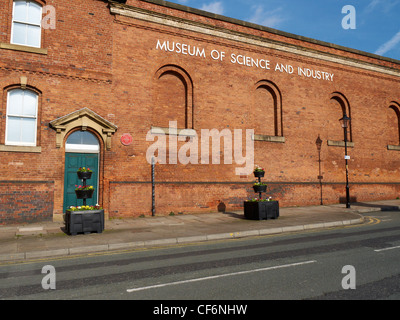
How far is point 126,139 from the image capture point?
13.0 m

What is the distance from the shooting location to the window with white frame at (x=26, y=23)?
11.8 m

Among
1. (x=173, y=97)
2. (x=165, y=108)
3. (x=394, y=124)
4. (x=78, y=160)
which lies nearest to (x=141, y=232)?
(x=78, y=160)

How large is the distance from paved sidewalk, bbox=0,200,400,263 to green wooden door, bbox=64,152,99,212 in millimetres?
1228

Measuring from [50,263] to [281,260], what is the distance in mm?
4821

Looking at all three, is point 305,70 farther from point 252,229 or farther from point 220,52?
point 252,229

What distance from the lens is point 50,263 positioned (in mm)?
6359

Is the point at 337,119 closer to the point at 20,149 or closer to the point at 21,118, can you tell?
the point at 21,118

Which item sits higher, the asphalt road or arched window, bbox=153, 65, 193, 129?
arched window, bbox=153, 65, 193, 129

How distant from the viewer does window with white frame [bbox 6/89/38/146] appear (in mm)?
11453

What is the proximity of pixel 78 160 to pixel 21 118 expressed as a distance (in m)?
2.60

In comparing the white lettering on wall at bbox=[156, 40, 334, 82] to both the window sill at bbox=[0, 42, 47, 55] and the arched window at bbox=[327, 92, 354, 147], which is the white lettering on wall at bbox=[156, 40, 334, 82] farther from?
the window sill at bbox=[0, 42, 47, 55]

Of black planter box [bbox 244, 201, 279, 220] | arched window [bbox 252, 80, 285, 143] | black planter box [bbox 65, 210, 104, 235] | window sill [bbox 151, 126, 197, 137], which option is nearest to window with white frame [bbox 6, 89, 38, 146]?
black planter box [bbox 65, 210, 104, 235]

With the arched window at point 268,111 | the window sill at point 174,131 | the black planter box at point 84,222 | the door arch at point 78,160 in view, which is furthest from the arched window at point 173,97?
the black planter box at point 84,222

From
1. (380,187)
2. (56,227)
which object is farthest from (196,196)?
(380,187)
